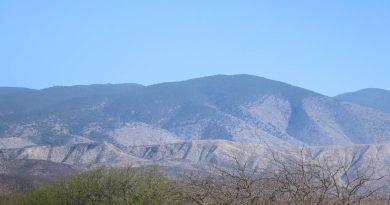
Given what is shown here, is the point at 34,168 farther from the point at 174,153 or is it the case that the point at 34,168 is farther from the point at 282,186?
the point at 282,186

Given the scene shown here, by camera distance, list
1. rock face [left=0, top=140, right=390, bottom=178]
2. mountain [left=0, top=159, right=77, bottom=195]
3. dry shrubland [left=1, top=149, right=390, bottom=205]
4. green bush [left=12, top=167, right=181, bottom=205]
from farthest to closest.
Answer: rock face [left=0, top=140, right=390, bottom=178] < mountain [left=0, top=159, right=77, bottom=195] < green bush [left=12, top=167, right=181, bottom=205] < dry shrubland [left=1, top=149, right=390, bottom=205]

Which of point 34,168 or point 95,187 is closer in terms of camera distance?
point 95,187

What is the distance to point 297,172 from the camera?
32.1 ft

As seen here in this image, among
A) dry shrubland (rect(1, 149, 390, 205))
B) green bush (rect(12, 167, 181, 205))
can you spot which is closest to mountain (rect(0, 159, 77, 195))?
green bush (rect(12, 167, 181, 205))

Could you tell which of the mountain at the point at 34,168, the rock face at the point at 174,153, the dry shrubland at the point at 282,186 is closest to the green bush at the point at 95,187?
the dry shrubland at the point at 282,186

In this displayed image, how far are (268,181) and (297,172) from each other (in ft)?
2.18

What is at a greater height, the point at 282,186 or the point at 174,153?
the point at 282,186

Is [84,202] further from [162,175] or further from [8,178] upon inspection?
[8,178]

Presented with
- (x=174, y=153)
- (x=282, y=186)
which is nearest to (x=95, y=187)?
(x=282, y=186)

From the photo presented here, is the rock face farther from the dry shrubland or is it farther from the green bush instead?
the dry shrubland

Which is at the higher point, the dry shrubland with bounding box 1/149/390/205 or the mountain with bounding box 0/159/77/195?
A: the dry shrubland with bounding box 1/149/390/205

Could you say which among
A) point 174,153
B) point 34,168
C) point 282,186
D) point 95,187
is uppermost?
point 282,186

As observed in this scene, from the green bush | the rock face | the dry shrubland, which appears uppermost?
the dry shrubland

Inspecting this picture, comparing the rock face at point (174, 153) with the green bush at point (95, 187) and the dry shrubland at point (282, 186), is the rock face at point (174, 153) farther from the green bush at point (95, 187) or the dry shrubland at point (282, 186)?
the dry shrubland at point (282, 186)
